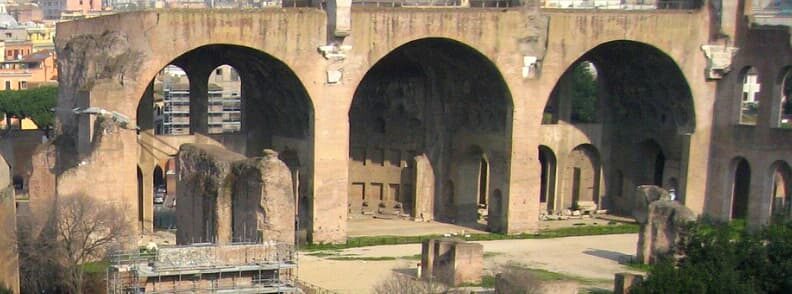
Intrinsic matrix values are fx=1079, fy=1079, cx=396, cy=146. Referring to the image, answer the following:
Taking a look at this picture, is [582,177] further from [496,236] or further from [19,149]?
[19,149]

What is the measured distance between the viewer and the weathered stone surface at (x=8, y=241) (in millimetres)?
21766

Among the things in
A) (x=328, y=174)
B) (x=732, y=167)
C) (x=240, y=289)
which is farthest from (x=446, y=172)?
(x=240, y=289)

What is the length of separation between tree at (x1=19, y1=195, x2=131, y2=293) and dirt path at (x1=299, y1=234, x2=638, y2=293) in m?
5.34

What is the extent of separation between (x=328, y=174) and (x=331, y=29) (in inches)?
165

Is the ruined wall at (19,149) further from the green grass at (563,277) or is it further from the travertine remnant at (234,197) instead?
the green grass at (563,277)

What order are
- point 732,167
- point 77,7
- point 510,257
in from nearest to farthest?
point 510,257 < point 732,167 < point 77,7

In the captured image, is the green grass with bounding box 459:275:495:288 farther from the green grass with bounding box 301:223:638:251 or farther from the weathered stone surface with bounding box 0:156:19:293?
the weathered stone surface with bounding box 0:156:19:293

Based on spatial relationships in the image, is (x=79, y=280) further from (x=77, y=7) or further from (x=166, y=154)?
(x=77, y=7)

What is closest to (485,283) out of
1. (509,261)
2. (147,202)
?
(509,261)

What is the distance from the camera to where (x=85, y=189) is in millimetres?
26938

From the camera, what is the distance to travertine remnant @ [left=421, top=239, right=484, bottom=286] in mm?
26438

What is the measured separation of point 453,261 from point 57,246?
9301 millimetres

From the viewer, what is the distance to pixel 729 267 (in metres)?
21.5

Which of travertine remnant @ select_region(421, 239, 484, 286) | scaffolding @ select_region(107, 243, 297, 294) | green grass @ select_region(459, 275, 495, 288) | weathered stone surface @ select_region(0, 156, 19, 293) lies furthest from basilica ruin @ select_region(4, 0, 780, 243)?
green grass @ select_region(459, 275, 495, 288)
